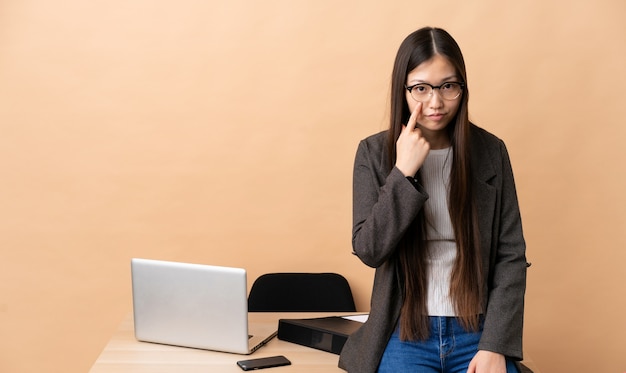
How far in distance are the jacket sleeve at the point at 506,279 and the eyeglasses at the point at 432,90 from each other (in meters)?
0.27

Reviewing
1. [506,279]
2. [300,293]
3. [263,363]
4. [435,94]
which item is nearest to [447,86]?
[435,94]

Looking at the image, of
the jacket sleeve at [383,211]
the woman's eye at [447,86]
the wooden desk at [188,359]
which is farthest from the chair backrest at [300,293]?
the woman's eye at [447,86]

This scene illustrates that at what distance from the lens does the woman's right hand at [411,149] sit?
2070 mm

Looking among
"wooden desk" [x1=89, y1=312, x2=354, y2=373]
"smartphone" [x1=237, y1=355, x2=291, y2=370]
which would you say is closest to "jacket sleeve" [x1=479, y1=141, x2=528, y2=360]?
"wooden desk" [x1=89, y1=312, x2=354, y2=373]

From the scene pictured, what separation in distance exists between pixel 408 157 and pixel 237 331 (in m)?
0.75

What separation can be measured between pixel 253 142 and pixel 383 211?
4.77 ft

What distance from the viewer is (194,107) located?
338 centimetres

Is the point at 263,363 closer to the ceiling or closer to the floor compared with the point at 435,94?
closer to the floor

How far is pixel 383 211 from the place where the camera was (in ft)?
6.73

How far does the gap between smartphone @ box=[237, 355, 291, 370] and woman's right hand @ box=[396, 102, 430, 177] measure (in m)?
0.68

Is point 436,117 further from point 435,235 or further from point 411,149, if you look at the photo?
point 435,235

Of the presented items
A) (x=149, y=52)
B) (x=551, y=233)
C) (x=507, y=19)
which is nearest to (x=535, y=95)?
(x=507, y=19)

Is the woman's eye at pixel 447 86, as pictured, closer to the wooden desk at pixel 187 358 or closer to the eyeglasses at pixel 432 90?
the eyeglasses at pixel 432 90

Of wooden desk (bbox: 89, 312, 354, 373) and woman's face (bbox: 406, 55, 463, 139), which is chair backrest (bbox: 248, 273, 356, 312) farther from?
woman's face (bbox: 406, 55, 463, 139)
